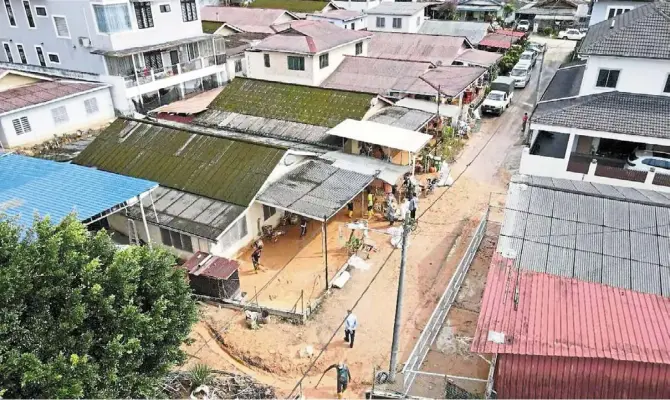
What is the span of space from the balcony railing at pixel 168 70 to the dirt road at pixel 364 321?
2282cm

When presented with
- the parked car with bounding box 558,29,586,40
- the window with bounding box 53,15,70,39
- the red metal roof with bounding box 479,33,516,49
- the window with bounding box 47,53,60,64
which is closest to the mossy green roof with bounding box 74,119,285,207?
the window with bounding box 53,15,70,39

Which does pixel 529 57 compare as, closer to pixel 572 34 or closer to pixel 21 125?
pixel 572 34

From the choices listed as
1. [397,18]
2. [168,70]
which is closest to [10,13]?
[168,70]

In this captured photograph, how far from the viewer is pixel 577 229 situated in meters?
15.6

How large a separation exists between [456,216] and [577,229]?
809 cm

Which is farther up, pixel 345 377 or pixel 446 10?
pixel 446 10

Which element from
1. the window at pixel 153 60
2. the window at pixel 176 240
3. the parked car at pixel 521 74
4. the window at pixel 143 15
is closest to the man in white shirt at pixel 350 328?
the window at pixel 176 240

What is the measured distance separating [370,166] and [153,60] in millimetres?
22103

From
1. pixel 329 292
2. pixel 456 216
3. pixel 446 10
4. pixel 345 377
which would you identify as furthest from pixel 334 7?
pixel 345 377

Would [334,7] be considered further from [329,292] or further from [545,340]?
[545,340]

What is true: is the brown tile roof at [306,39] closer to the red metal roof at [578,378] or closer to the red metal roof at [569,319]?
the red metal roof at [569,319]

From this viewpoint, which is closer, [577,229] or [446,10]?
[577,229]

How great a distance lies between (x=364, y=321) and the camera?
16.6 meters

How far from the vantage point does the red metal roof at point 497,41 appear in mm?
50338
